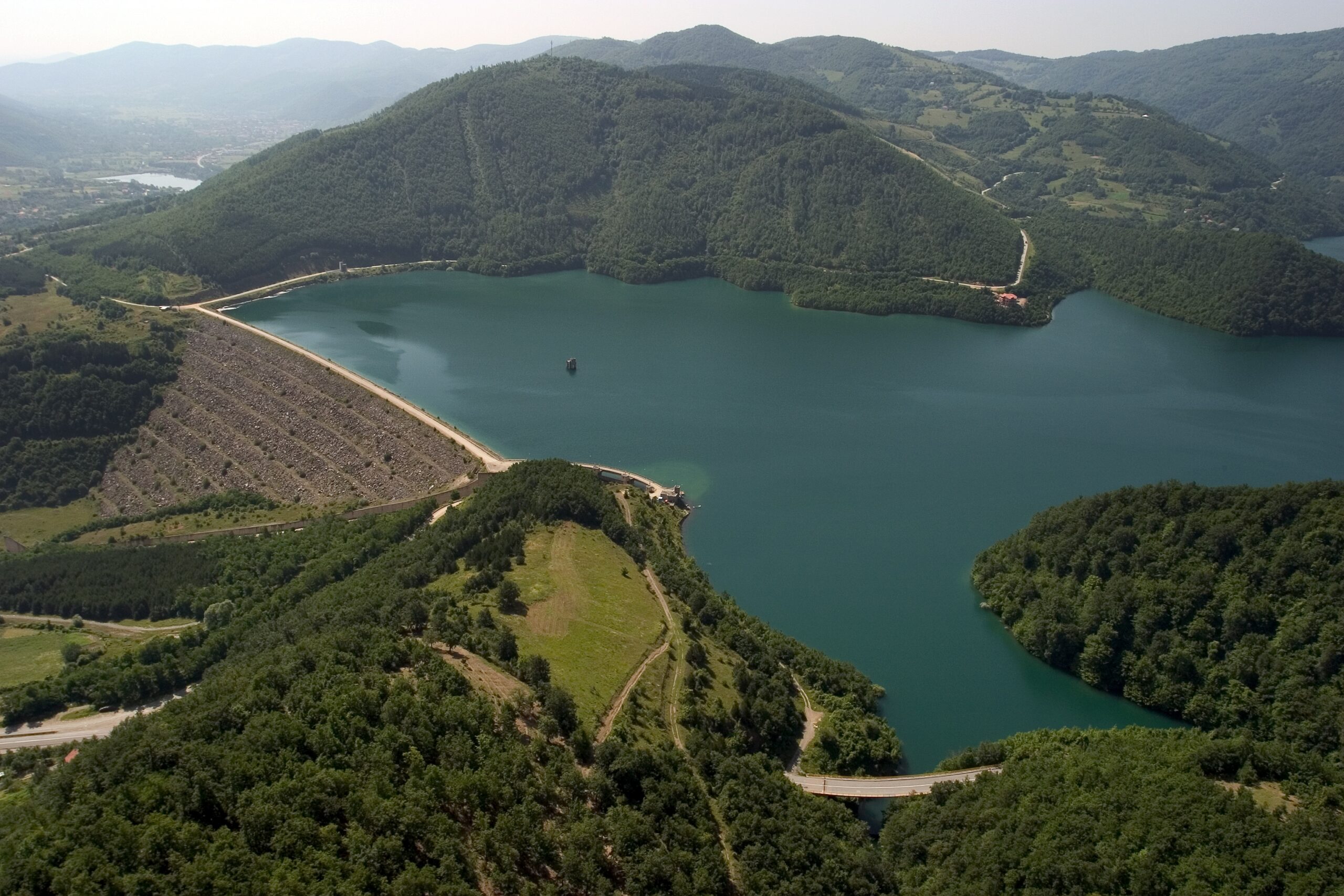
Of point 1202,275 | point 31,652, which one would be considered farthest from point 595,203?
point 31,652

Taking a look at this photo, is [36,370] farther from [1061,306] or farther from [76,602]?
[1061,306]

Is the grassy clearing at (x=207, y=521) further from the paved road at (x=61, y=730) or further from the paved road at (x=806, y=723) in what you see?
the paved road at (x=806, y=723)

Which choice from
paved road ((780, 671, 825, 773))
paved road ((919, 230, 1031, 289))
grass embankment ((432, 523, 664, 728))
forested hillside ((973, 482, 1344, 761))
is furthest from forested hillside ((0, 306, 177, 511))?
paved road ((919, 230, 1031, 289))

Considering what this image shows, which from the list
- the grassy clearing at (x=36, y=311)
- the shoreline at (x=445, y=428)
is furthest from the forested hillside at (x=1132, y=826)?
the grassy clearing at (x=36, y=311)

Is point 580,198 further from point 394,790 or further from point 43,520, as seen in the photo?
point 394,790

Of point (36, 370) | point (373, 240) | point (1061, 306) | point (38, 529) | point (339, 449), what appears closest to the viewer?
point (38, 529)

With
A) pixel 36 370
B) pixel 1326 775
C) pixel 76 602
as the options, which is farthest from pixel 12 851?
pixel 36 370

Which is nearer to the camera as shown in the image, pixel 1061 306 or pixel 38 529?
pixel 38 529
